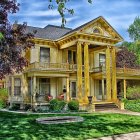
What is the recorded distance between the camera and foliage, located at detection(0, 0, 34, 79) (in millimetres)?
14828

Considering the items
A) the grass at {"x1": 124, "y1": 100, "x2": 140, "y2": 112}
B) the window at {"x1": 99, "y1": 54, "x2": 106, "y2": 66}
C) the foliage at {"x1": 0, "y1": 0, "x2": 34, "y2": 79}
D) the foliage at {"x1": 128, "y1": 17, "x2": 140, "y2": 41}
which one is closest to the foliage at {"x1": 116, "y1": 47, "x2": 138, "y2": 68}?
the foliage at {"x1": 128, "y1": 17, "x2": 140, "y2": 41}

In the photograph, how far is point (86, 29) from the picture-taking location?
2812 centimetres

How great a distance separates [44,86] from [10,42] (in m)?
14.7

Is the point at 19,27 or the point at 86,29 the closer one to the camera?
the point at 19,27

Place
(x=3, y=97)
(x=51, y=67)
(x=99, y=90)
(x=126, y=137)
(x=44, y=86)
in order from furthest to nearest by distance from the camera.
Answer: (x=99, y=90) → (x=3, y=97) → (x=44, y=86) → (x=51, y=67) → (x=126, y=137)

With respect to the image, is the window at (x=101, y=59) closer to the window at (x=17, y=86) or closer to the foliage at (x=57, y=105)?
the foliage at (x=57, y=105)

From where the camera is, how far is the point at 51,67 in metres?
28.2

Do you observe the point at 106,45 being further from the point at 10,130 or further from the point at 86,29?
the point at 10,130

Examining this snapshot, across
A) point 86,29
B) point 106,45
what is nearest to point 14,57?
point 86,29

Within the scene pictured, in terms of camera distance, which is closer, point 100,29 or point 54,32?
point 100,29

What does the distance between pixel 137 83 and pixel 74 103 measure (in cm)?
1957

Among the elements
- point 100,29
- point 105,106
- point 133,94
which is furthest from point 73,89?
point 100,29

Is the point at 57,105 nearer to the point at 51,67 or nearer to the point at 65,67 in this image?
the point at 51,67

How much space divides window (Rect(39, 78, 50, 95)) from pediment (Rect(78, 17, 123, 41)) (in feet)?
22.4
